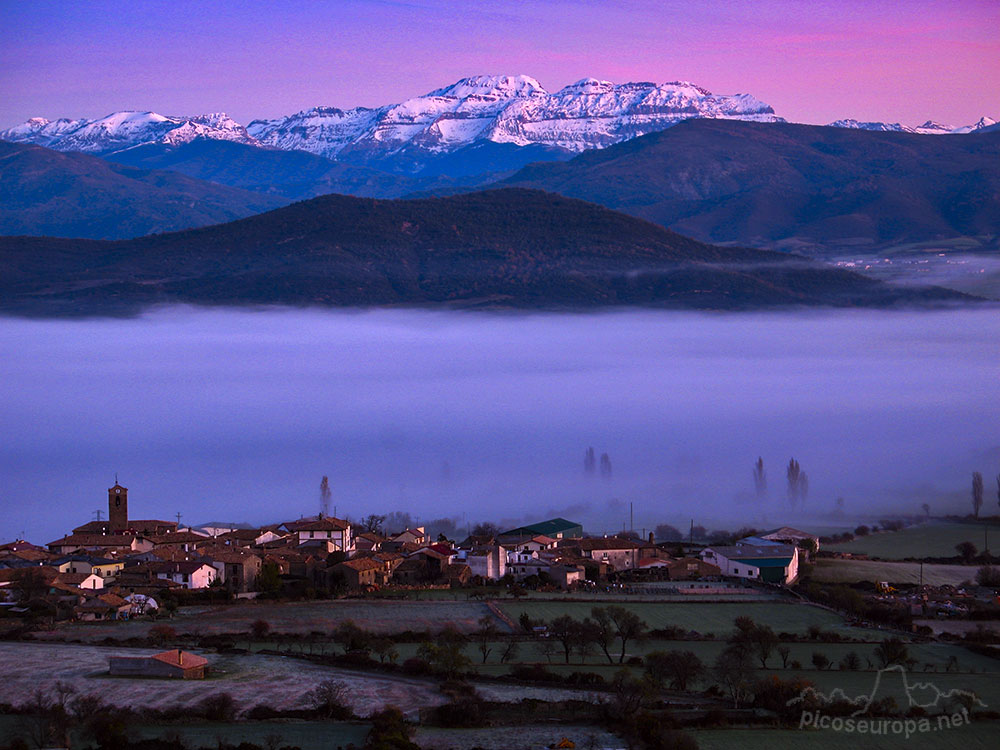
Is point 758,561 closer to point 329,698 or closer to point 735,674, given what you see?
point 735,674

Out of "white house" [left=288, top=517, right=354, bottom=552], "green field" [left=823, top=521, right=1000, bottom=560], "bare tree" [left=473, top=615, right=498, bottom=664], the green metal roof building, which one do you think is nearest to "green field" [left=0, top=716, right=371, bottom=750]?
"bare tree" [left=473, top=615, right=498, bottom=664]

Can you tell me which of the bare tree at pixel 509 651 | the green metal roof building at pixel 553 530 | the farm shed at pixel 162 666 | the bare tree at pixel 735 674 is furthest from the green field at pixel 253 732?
the green metal roof building at pixel 553 530

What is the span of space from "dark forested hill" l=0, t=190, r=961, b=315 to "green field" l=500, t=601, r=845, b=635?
338ft

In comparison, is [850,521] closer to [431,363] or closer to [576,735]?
[576,735]

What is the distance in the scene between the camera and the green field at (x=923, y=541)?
54188 mm

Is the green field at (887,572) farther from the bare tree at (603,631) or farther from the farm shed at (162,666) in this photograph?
the farm shed at (162,666)

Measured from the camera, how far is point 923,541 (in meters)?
57.1

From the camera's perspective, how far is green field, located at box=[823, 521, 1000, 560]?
178ft

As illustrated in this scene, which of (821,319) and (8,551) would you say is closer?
(8,551)

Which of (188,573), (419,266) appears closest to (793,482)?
(188,573)

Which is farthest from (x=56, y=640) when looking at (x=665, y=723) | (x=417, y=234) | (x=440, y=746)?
(x=417, y=234)

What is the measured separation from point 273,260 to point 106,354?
64.6 ft

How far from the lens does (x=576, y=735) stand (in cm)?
2658

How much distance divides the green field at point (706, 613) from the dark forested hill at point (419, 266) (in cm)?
10310
